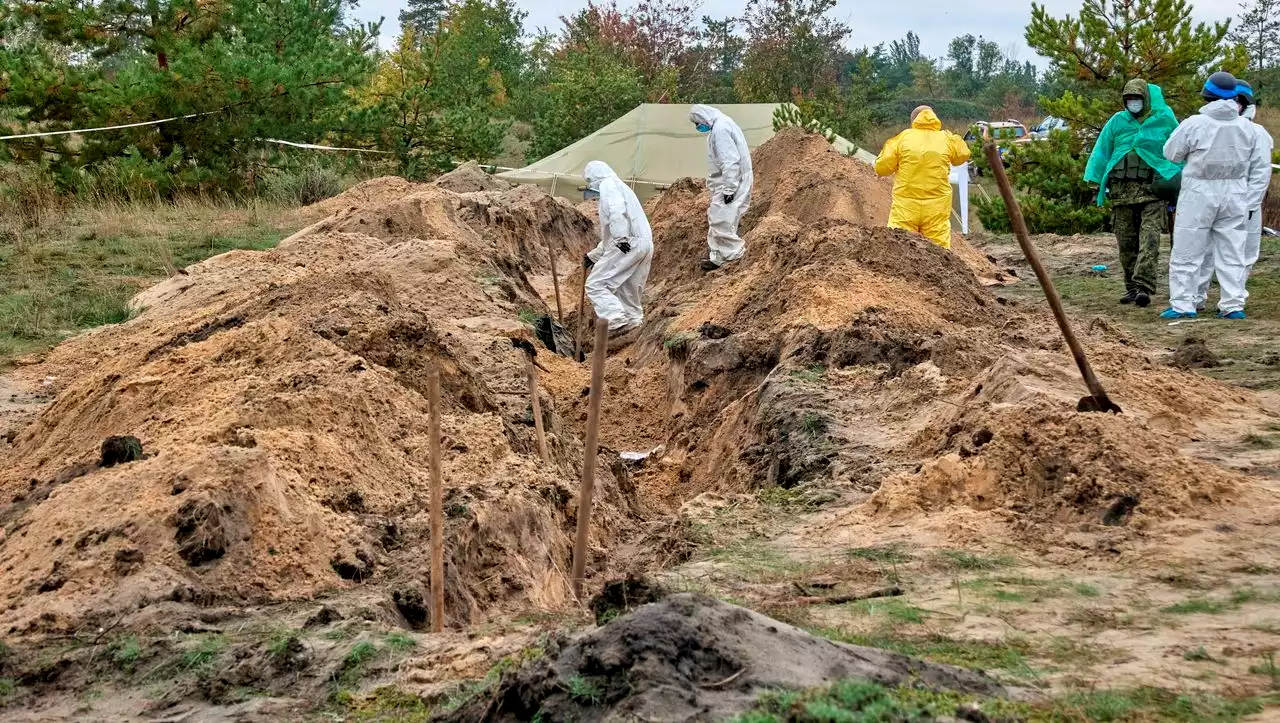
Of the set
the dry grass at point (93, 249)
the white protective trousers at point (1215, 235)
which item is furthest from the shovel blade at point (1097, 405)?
the dry grass at point (93, 249)

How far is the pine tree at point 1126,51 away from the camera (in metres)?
17.8

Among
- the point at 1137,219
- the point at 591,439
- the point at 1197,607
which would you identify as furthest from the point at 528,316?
the point at 1197,607

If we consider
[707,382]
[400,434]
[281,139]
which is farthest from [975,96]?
[400,434]

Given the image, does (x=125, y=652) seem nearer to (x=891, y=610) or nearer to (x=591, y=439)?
(x=591, y=439)

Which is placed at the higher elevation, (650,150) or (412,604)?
(650,150)

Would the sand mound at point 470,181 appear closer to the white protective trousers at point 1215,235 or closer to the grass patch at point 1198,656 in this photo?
the white protective trousers at point 1215,235

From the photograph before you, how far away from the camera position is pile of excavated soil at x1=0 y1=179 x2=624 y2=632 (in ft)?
16.9

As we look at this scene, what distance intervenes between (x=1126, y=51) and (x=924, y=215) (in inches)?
269

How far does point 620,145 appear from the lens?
78.9 feet

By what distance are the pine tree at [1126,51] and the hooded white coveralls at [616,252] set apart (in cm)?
776

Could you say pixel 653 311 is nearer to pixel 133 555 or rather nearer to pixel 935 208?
pixel 935 208

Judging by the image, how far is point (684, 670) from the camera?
130 inches

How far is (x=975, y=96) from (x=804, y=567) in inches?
2295

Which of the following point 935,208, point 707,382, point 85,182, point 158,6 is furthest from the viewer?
point 158,6
